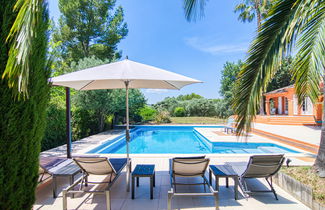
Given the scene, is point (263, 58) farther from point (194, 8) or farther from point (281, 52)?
point (194, 8)

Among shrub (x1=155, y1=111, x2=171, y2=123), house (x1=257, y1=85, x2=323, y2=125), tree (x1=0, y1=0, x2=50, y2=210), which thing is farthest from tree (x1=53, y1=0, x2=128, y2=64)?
house (x1=257, y1=85, x2=323, y2=125)

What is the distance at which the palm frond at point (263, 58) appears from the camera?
7.88 feet

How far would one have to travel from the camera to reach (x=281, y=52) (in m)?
2.40

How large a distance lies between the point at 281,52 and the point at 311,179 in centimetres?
272

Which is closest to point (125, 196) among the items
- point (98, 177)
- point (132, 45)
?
point (98, 177)

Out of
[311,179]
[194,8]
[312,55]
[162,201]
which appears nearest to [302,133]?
[311,179]

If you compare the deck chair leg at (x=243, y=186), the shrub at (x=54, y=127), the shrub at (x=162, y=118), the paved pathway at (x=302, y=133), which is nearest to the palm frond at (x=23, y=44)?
the deck chair leg at (x=243, y=186)

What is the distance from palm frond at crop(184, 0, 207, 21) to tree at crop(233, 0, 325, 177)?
3.49 feet

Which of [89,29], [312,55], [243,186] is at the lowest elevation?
[243,186]

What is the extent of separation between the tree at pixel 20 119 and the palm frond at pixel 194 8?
2164 millimetres

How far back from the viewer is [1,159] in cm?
186

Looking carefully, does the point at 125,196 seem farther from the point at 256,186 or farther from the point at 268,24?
the point at 268,24

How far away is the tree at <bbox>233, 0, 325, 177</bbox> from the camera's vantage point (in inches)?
90.7

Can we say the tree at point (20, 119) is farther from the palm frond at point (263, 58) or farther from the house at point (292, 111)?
the house at point (292, 111)
